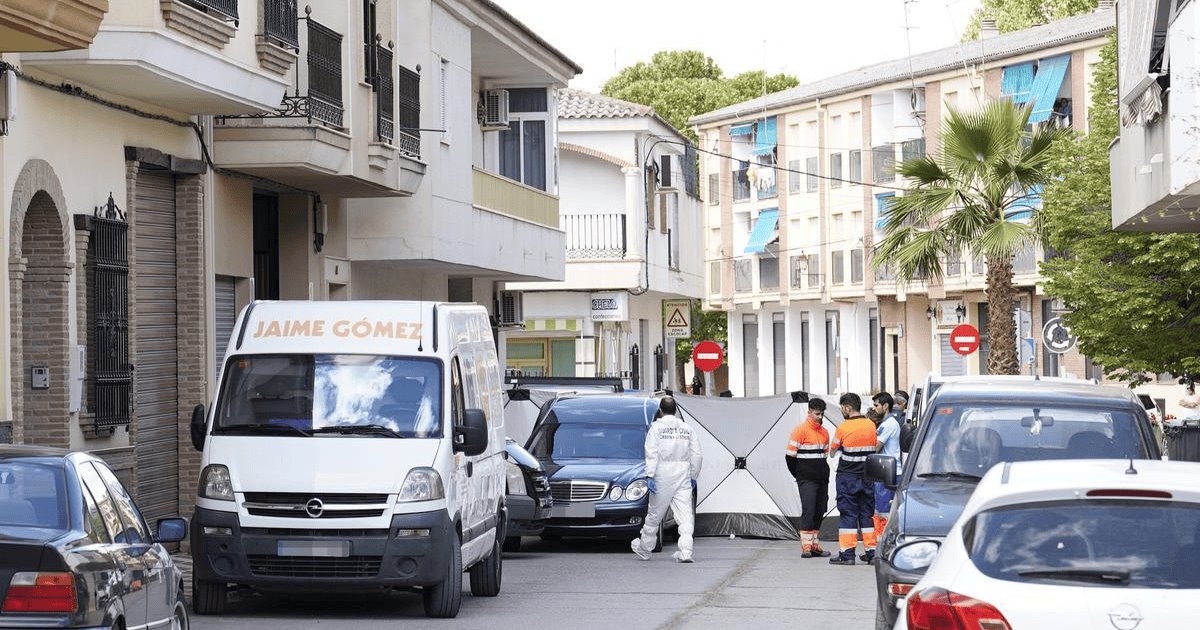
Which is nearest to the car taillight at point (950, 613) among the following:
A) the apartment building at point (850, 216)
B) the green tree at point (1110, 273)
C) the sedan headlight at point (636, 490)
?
the sedan headlight at point (636, 490)

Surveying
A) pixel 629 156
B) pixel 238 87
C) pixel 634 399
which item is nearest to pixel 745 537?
pixel 634 399

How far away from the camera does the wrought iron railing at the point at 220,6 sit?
57.8 feet

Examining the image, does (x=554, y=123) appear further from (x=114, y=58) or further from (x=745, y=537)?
(x=114, y=58)

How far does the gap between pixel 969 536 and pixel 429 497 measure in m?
7.43

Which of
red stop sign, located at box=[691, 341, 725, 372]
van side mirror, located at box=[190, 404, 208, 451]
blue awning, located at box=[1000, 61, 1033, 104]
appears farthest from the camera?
blue awning, located at box=[1000, 61, 1033, 104]

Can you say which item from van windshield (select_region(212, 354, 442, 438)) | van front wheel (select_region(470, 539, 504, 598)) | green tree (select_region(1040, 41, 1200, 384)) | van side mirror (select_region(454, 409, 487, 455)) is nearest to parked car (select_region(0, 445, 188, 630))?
van windshield (select_region(212, 354, 442, 438))

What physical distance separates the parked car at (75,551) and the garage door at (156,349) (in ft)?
31.1

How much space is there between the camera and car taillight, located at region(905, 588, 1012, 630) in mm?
6395

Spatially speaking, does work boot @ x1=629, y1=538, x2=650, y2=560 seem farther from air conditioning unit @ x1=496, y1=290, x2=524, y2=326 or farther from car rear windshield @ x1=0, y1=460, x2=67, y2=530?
air conditioning unit @ x1=496, y1=290, x2=524, y2=326

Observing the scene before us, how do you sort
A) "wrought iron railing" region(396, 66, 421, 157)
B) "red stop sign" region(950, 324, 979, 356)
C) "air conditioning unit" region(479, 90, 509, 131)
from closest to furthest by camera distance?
"wrought iron railing" region(396, 66, 421, 157) < "air conditioning unit" region(479, 90, 509, 131) < "red stop sign" region(950, 324, 979, 356)

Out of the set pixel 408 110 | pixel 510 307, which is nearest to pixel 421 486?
pixel 408 110

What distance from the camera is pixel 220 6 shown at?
1838 cm

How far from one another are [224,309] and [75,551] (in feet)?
46.7

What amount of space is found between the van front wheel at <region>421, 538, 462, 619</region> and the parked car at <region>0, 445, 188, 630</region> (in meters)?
3.91
